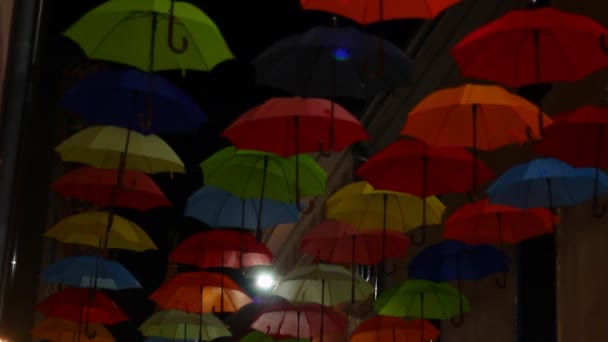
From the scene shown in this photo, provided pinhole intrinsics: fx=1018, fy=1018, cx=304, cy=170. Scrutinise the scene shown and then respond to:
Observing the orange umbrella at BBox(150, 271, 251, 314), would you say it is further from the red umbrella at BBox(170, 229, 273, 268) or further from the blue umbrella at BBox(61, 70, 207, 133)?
the blue umbrella at BBox(61, 70, 207, 133)

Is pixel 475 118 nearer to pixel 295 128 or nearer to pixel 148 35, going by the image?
pixel 295 128

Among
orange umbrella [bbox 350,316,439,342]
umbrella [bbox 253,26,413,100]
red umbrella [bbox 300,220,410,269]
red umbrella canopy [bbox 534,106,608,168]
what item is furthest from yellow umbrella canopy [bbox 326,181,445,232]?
red umbrella canopy [bbox 534,106,608,168]

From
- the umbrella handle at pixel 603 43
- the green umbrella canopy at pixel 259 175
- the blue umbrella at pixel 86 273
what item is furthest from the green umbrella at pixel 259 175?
the umbrella handle at pixel 603 43

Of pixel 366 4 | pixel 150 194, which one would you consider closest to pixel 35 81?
pixel 150 194

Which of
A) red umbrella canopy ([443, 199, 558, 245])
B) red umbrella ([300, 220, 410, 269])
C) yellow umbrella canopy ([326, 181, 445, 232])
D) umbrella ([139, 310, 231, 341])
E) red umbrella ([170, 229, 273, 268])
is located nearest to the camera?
red umbrella canopy ([443, 199, 558, 245])

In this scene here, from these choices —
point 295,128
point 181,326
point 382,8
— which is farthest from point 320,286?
point 382,8

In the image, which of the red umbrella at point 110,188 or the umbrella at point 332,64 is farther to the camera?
the red umbrella at point 110,188

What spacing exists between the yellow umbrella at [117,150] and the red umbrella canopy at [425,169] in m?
1.46

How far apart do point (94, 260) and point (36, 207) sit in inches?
74.8

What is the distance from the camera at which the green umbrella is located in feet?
23.8

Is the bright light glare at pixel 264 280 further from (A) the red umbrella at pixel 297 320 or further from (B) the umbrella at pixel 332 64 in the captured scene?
(B) the umbrella at pixel 332 64

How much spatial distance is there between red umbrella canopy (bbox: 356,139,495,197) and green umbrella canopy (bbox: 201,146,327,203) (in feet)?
2.41

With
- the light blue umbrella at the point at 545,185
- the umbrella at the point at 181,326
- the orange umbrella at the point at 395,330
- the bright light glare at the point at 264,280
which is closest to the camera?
the light blue umbrella at the point at 545,185

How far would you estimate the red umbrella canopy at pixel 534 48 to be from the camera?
16.8 ft
